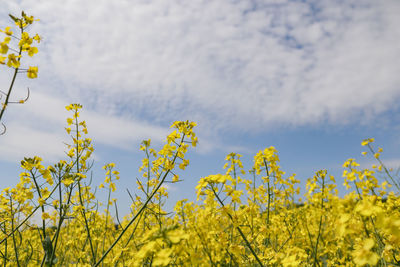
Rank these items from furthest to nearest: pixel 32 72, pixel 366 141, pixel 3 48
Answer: pixel 366 141 → pixel 32 72 → pixel 3 48

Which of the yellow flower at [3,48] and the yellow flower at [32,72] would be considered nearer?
the yellow flower at [3,48]

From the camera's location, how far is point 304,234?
399cm

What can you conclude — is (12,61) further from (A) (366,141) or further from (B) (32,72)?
(A) (366,141)

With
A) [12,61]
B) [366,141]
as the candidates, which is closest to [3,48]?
[12,61]

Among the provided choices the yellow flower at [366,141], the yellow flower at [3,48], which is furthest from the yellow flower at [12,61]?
the yellow flower at [366,141]

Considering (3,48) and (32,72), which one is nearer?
(3,48)

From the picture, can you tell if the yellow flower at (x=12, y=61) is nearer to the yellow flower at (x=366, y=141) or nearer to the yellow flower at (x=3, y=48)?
the yellow flower at (x=3, y=48)

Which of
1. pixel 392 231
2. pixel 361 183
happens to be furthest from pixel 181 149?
pixel 361 183

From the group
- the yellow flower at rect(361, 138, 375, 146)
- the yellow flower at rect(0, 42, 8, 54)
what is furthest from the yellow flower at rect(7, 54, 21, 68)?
the yellow flower at rect(361, 138, 375, 146)

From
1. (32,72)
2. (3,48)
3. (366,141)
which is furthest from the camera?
(366,141)

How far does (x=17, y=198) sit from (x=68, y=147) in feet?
2.37

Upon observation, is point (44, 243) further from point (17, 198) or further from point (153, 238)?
point (153, 238)

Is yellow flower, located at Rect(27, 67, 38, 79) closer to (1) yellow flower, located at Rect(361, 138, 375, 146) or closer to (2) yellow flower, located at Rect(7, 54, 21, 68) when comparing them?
(2) yellow flower, located at Rect(7, 54, 21, 68)

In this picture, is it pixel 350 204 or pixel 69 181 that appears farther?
pixel 69 181
